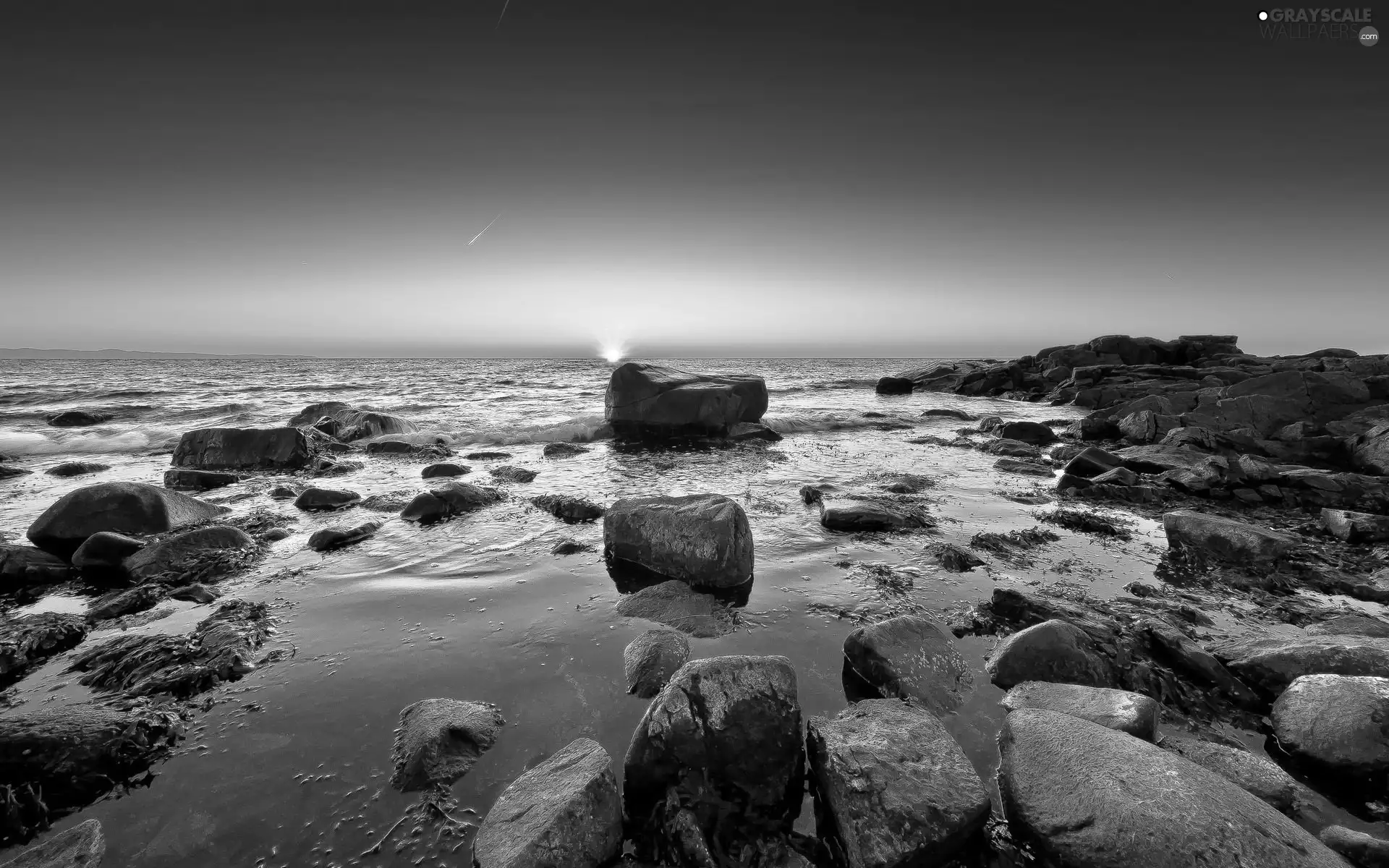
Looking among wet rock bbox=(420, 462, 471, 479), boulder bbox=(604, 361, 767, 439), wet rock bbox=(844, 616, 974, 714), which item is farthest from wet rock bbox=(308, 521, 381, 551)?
boulder bbox=(604, 361, 767, 439)

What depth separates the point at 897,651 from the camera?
3.73m

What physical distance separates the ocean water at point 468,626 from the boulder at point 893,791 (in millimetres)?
277

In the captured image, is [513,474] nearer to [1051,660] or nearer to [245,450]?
[245,450]

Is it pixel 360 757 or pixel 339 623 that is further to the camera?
pixel 339 623

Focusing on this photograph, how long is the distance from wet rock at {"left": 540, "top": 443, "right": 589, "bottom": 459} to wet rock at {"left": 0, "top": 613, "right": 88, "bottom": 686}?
8332 millimetres

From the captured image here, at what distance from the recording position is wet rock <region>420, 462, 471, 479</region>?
10.5 meters

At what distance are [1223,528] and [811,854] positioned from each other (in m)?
7.11

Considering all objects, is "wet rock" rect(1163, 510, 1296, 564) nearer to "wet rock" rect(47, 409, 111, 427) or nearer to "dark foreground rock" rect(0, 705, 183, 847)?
"dark foreground rock" rect(0, 705, 183, 847)

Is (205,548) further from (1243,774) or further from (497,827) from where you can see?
(1243,774)

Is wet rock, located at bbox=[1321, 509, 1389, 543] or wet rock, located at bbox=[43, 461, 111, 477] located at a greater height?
wet rock, located at bbox=[43, 461, 111, 477]

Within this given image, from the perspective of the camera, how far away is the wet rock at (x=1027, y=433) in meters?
15.2

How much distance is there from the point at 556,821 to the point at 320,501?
7.71 m

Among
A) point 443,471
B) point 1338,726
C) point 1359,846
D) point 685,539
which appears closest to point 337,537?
point 443,471

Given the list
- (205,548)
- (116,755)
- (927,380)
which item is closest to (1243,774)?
(116,755)
